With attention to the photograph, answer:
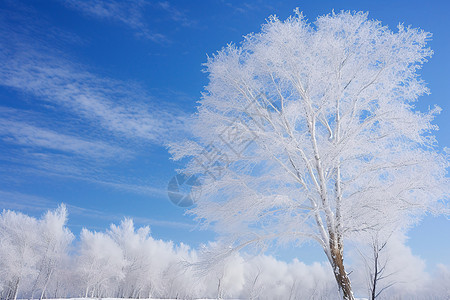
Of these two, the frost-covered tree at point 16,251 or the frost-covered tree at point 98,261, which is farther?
the frost-covered tree at point 98,261

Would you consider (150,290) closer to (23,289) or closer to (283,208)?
(23,289)

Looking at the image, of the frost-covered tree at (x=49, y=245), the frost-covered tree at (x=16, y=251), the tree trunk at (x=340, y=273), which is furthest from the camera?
the frost-covered tree at (x=49, y=245)

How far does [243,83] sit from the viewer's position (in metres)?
9.59

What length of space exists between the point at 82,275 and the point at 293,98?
42.7m

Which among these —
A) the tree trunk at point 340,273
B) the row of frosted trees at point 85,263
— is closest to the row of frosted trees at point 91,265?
the row of frosted trees at point 85,263

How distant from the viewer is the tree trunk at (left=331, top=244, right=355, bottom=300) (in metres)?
7.86

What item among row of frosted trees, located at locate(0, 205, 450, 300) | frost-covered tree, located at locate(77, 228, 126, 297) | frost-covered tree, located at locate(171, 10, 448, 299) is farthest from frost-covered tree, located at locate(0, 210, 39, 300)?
frost-covered tree, located at locate(171, 10, 448, 299)

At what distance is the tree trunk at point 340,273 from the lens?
786 centimetres

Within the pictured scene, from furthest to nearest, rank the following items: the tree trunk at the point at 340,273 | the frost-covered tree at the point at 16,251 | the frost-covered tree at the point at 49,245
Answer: the frost-covered tree at the point at 49,245, the frost-covered tree at the point at 16,251, the tree trunk at the point at 340,273

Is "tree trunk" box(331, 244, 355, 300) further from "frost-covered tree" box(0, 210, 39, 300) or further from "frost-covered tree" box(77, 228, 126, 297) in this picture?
"frost-covered tree" box(77, 228, 126, 297)

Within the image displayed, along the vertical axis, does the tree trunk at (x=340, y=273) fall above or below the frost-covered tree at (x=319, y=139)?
below

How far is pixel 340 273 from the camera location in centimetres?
795

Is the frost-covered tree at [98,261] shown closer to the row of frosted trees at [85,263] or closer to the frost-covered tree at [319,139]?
the row of frosted trees at [85,263]

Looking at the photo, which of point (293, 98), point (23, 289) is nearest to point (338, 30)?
point (293, 98)
